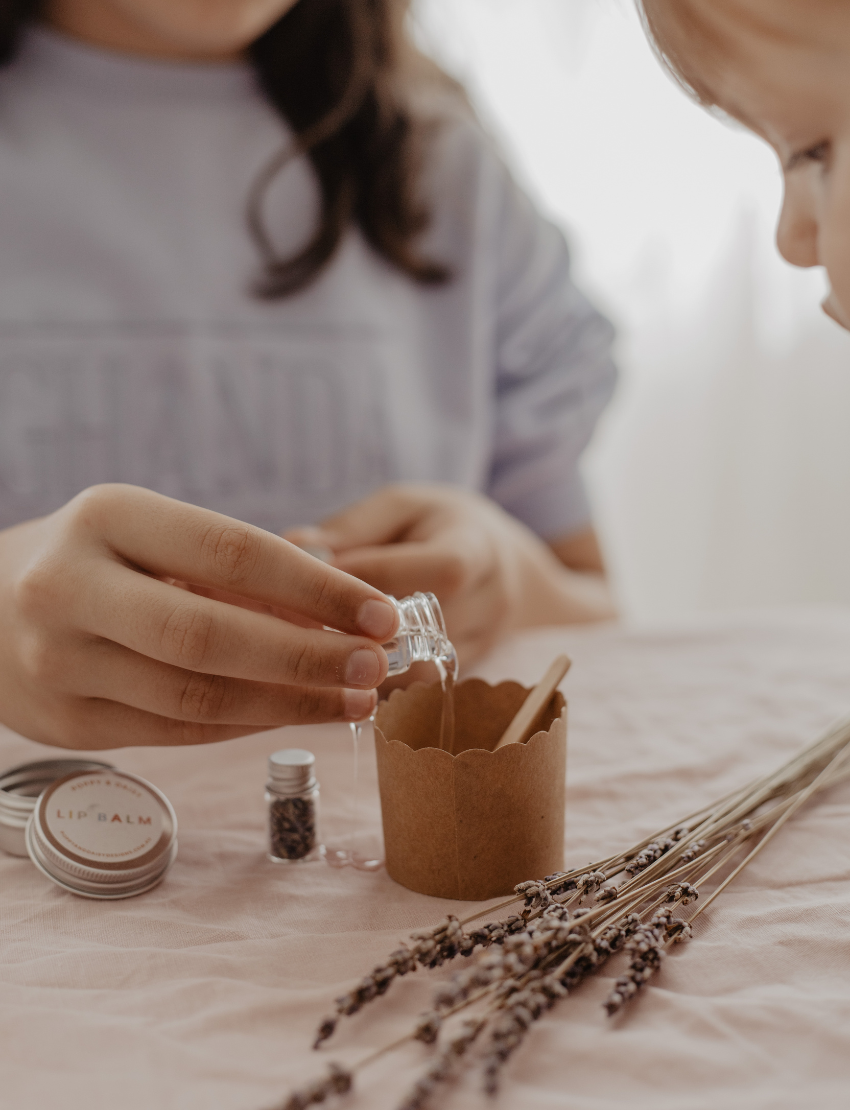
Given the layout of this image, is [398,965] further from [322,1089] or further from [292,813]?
[292,813]

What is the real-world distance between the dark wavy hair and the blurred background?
16.0 inches

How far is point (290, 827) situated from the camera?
60 centimetres

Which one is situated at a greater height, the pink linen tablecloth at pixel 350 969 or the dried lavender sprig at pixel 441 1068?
the dried lavender sprig at pixel 441 1068

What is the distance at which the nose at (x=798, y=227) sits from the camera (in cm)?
54

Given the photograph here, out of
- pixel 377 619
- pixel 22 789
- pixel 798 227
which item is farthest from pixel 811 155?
pixel 22 789

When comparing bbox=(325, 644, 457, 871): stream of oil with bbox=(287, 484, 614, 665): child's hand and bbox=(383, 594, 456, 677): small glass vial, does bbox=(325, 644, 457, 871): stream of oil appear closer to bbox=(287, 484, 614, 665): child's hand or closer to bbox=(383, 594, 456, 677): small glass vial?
bbox=(383, 594, 456, 677): small glass vial

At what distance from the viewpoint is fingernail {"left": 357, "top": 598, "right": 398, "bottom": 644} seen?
55 cm

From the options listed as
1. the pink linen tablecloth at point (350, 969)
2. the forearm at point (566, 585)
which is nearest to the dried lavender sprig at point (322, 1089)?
the pink linen tablecloth at point (350, 969)

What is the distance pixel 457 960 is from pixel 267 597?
0.72ft

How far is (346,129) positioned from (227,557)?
3.14ft

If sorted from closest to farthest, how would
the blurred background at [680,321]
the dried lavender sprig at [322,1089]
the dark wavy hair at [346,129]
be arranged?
the dried lavender sprig at [322,1089], the dark wavy hair at [346,129], the blurred background at [680,321]

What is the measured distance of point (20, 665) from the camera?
1.97 ft

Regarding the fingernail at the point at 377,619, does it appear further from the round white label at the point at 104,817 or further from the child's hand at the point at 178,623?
the round white label at the point at 104,817

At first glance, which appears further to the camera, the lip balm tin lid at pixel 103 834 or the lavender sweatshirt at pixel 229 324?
the lavender sweatshirt at pixel 229 324
